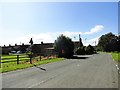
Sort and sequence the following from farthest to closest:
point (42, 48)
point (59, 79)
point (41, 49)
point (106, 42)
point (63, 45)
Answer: point (106, 42), point (42, 48), point (41, 49), point (63, 45), point (59, 79)

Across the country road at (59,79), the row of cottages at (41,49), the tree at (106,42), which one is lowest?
the country road at (59,79)

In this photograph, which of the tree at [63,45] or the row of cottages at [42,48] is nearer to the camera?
the tree at [63,45]

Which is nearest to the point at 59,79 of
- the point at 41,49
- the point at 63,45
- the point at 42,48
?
the point at 63,45

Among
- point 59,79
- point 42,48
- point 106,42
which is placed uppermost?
point 106,42

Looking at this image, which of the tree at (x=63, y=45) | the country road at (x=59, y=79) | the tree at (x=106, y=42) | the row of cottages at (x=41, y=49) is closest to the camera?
the country road at (x=59, y=79)

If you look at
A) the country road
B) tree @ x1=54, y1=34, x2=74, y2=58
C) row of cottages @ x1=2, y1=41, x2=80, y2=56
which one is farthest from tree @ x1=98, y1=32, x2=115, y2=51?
the country road

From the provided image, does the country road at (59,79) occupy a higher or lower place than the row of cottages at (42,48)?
lower

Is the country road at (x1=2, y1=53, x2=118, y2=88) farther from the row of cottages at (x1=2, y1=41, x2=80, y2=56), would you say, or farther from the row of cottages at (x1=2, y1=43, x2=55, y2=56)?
the row of cottages at (x1=2, y1=41, x2=80, y2=56)

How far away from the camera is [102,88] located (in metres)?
11.9

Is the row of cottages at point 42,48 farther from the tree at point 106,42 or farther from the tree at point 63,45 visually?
the tree at point 106,42

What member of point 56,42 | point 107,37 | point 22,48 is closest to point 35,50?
point 56,42

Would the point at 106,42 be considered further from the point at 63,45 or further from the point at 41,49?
the point at 63,45

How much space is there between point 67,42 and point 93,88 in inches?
2094

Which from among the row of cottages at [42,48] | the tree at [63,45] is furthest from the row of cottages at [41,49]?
the tree at [63,45]
